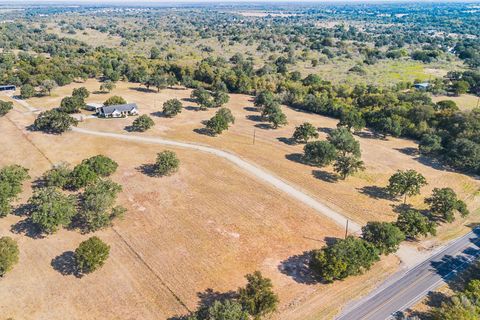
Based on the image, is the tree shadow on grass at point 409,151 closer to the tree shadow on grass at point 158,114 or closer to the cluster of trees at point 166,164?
the cluster of trees at point 166,164

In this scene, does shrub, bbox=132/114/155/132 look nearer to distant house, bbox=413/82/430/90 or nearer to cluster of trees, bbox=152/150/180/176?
cluster of trees, bbox=152/150/180/176

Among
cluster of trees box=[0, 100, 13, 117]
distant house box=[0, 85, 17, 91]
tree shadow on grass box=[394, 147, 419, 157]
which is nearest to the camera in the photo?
tree shadow on grass box=[394, 147, 419, 157]

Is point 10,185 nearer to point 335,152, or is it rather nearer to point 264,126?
point 335,152

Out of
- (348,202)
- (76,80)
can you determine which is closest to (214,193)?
(348,202)

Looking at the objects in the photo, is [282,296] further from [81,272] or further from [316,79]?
[316,79]

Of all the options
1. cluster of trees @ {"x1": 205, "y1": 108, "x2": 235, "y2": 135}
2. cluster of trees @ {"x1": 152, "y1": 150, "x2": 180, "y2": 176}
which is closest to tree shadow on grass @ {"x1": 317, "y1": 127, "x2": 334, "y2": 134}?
cluster of trees @ {"x1": 205, "y1": 108, "x2": 235, "y2": 135}

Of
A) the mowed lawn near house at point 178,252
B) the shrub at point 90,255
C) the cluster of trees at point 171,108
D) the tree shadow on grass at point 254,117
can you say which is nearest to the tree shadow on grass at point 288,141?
the tree shadow on grass at point 254,117
